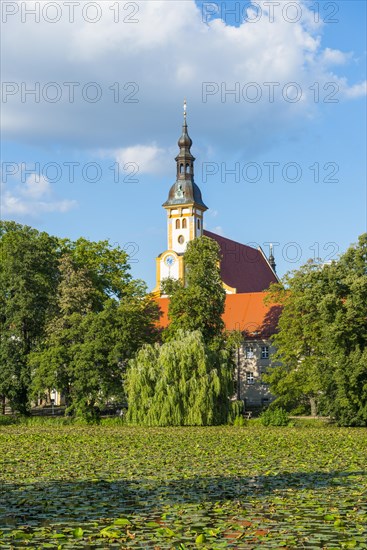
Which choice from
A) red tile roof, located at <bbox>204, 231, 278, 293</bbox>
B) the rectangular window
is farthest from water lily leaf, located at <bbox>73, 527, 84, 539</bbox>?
red tile roof, located at <bbox>204, 231, 278, 293</bbox>

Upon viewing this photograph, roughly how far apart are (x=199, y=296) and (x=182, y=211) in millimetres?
34887

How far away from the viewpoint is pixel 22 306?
5150 centimetres

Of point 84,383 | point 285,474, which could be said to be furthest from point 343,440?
point 84,383

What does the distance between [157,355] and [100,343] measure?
417 centimetres

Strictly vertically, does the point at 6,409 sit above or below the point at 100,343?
below

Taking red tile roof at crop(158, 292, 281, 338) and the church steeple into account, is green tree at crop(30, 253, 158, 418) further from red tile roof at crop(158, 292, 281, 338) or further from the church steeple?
the church steeple

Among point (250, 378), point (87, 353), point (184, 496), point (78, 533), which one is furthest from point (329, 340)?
point (78, 533)

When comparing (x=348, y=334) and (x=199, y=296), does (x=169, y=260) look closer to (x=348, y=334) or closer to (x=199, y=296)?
(x=199, y=296)

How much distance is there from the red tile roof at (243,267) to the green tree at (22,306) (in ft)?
96.5

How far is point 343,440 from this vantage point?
3050cm

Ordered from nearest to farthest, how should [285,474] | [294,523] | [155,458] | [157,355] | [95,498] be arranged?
[294,523]
[95,498]
[285,474]
[155,458]
[157,355]

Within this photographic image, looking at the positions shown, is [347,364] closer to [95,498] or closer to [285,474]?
[285,474]

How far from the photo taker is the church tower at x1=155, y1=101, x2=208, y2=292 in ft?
273

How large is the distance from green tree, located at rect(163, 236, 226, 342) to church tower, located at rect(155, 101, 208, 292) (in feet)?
97.6
